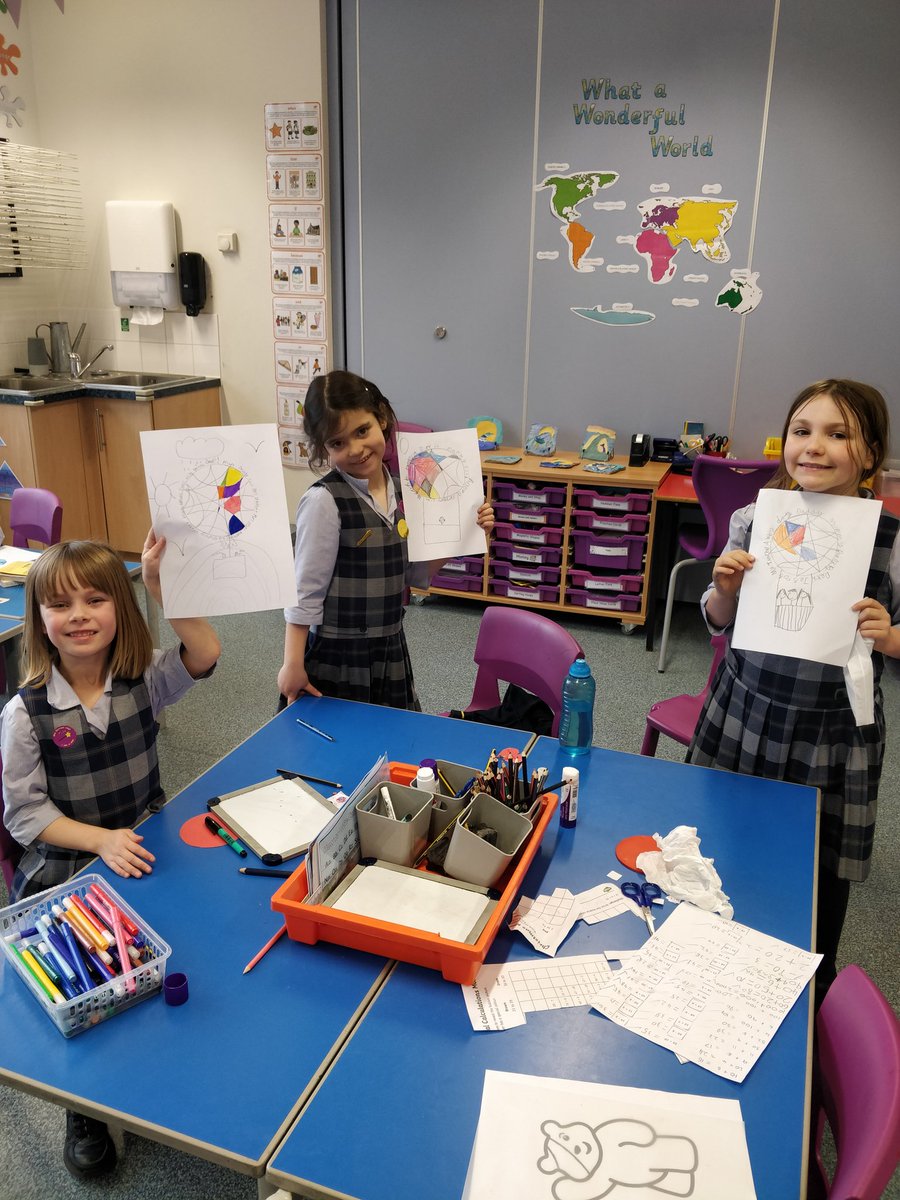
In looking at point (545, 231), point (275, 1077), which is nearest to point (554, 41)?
point (545, 231)

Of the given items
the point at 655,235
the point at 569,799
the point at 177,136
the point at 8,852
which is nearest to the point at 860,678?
the point at 569,799

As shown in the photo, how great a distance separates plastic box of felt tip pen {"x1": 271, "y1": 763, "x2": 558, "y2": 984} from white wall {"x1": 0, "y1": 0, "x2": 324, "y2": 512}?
4.34 meters

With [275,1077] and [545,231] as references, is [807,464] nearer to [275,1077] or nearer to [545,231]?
[275,1077]

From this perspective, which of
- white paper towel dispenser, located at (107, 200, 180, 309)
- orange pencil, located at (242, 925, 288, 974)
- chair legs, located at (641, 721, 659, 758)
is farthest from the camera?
white paper towel dispenser, located at (107, 200, 180, 309)

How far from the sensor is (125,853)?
136 centimetres

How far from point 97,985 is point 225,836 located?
1.14ft

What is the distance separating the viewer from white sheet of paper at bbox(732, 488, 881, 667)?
1.57m

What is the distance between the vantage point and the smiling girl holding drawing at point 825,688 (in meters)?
1.61

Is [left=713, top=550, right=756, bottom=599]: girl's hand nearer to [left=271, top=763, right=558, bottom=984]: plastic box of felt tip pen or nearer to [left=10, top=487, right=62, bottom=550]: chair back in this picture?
[left=271, top=763, right=558, bottom=984]: plastic box of felt tip pen

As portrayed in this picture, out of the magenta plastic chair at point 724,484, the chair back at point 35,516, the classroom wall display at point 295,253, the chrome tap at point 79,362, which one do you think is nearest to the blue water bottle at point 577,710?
the magenta plastic chair at point 724,484

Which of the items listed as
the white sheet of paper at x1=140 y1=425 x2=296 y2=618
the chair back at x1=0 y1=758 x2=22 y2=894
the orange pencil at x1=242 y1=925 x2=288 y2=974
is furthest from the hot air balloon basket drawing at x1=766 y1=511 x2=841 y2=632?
the chair back at x1=0 y1=758 x2=22 y2=894

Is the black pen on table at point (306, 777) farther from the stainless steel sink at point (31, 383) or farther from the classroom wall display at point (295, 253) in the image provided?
the stainless steel sink at point (31, 383)

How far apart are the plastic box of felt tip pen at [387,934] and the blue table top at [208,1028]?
23 mm

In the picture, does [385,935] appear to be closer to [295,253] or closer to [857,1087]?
[857,1087]
